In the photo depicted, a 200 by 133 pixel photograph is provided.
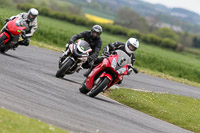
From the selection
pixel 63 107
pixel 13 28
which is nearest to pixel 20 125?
pixel 63 107

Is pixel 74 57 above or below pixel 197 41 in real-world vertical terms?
above

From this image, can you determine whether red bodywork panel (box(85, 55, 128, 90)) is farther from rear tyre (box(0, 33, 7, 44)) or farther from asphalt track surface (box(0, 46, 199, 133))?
rear tyre (box(0, 33, 7, 44))

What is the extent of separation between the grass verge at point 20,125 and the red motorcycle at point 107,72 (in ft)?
15.6

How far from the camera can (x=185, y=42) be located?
10088cm

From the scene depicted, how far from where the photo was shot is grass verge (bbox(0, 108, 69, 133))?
647 cm

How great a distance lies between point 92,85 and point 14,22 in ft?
16.2

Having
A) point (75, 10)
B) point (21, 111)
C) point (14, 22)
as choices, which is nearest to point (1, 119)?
point (21, 111)

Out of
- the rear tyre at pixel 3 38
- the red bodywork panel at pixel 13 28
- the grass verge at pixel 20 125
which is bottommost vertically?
the rear tyre at pixel 3 38

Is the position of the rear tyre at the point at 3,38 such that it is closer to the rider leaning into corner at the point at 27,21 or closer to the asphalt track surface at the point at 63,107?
the rider leaning into corner at the point at 27,21

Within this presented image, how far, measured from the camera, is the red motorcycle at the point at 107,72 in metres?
12.0

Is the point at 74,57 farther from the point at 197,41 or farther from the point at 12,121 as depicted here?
the point at 197,41

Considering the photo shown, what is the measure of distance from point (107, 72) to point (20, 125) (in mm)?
5640

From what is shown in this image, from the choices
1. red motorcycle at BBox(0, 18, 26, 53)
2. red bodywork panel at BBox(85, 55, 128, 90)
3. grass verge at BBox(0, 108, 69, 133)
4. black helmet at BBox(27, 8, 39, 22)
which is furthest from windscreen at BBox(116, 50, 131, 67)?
grass verge at BBox(0, 108, 69, 133)

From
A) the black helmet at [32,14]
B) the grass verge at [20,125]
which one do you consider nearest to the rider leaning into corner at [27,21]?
the black helmet at [32,14]
